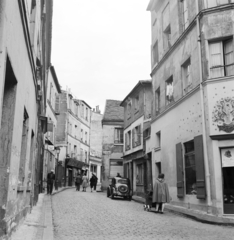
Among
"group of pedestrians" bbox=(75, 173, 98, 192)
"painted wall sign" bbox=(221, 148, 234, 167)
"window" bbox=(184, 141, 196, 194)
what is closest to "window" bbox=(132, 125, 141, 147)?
"group of pedestrians" bbox=(75, 173, 98, 192)

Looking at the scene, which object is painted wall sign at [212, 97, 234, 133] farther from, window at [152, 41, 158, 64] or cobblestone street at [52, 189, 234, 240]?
window at [152, 41, 158, 64]

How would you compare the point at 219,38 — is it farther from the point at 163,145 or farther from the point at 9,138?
the point at 9,138

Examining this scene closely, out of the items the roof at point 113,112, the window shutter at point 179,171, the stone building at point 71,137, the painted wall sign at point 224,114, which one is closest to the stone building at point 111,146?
the roof at point 113,112

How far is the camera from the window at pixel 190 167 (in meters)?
14.7

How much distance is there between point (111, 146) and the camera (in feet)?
114

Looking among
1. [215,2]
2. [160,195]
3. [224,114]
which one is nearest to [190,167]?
[160,195]

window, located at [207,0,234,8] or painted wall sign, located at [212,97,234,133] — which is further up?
window, located at [207,0,234,8]

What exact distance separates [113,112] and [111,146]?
4250 mm

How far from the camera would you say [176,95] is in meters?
17.1

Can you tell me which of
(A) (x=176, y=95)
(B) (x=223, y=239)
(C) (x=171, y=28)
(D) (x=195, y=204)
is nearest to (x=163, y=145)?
(A) (x=176, y=95)

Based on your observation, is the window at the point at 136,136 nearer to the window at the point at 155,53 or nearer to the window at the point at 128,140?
the window at the point at 128,140

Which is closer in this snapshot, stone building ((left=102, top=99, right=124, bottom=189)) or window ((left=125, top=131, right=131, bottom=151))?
window ((left=125, top=131, right=131, bottom=151))

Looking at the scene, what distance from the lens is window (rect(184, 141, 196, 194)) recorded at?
48.1ft

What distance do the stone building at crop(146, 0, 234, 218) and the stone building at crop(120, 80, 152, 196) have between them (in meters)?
5.64
